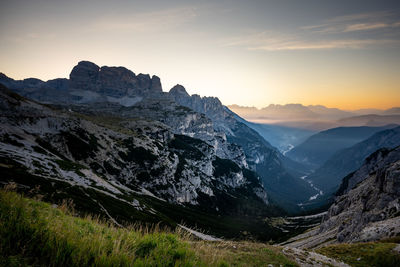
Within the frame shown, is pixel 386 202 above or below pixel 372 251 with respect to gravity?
below

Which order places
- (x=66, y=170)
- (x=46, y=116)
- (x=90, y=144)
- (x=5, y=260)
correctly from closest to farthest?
1. (x=5, y=260)
2. (x=66, y=170)
3. (x=46, y=116)
4. (x=90, y=144)

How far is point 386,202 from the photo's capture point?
80.9m

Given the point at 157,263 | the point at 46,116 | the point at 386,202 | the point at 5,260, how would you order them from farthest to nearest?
1. the point at 46,116
2. the point at 386,202
3. the point at 157,263
4. the point at 5,260

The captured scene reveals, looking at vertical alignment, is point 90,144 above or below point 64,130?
below

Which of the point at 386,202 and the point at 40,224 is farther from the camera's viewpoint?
the point at 386,202

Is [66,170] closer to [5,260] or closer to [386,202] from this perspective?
[5,260]

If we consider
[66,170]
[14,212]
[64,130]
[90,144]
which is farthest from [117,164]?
[14,212]

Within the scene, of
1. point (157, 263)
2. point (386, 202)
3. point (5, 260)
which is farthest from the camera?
point (386, 202)

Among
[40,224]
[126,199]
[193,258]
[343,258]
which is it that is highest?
[40,224]

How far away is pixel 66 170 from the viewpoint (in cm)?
10456

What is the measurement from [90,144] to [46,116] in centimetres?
3656

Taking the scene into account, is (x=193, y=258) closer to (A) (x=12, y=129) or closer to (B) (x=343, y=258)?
(B) (x=343, y=258)

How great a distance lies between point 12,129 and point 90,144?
5626 cm

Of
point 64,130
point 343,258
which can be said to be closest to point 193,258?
point 343,258
